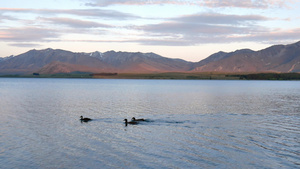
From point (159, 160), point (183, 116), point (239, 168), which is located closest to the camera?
point (239, 168)

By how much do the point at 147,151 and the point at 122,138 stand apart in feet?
20.4

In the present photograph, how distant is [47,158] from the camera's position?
26828 mm

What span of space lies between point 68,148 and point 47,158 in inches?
130

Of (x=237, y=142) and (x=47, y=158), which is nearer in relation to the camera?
(x=47, y=158)

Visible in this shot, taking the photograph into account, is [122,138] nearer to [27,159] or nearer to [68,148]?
[68,148]

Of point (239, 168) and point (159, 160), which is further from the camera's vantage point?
point (159, 160)

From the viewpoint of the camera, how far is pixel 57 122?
44.6 metres

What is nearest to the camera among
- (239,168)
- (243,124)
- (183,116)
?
(239,168)

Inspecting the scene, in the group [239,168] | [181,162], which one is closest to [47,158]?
[181,162]

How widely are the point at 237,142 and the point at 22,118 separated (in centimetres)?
3318

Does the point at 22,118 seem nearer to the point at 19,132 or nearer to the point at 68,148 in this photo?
the point at 19,132

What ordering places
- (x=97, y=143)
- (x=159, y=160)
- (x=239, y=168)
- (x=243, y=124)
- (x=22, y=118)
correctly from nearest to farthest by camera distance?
1. (x=239, y=168)
2. (x=159, y=160)
3. (x=97, y=143)
4. (x=243, y=124)
5. (x=22, y=118)

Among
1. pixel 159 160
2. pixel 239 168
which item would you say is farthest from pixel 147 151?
pixel 239 168

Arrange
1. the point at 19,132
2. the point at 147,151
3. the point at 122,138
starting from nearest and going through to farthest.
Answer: the point at 147,151
the point at 122,138
the point at 19,132
